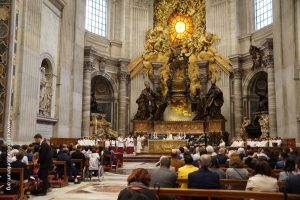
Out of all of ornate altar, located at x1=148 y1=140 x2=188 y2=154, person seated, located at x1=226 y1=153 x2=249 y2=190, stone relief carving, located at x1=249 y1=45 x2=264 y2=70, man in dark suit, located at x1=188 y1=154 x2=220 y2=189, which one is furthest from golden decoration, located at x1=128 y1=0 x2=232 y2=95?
man in dark suit, located at x1=188 y1=154 x2=220 y2=189

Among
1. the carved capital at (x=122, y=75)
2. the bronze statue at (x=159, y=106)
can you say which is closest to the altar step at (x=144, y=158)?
the bronze statue at (x=159, y=106)

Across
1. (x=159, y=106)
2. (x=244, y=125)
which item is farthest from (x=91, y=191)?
(x=159, y=106)

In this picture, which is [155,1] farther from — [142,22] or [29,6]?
[29,6]

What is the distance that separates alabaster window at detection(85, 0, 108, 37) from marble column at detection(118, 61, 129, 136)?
2619mm

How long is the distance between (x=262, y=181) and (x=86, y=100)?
17.4 meters

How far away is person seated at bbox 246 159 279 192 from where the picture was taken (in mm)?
3690

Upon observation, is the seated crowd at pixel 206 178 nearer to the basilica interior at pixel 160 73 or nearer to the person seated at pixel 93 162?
the person seated at pixel 93 162

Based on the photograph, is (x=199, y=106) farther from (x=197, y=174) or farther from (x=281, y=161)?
(x=197, y=174)

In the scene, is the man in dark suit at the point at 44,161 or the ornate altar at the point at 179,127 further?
the ornate altar at the point at 179,127

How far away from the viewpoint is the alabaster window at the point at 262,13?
21328mm

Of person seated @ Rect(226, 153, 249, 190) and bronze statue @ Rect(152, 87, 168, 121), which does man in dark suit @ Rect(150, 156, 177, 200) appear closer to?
person seated @ Rect(226, 153, 249, 190)

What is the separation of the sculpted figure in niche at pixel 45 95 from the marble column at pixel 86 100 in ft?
15.2

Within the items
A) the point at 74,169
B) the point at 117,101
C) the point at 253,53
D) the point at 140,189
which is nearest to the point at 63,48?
the point at 117,101

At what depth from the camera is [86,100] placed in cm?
2042
